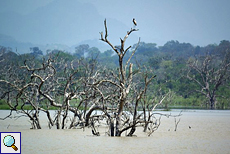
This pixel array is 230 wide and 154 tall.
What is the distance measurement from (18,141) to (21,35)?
17774cm

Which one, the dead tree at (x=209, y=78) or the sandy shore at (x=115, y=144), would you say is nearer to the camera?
the sandy shore at (x=115, y=144)

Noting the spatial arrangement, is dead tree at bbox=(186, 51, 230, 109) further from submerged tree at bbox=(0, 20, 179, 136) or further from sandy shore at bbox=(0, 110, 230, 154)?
sandy shore at bbox=(0, 110, 230, 154)

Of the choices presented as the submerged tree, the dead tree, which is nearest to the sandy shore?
the submerged tree

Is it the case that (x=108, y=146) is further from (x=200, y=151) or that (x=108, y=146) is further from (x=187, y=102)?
(x=187, y=102)

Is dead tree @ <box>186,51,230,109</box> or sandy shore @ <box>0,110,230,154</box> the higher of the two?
dead tree @ <box>186,51,230,109</box>

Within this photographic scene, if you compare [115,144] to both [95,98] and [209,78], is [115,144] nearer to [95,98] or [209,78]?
[95,98]

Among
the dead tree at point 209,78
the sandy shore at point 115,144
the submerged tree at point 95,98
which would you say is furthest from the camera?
the dead tree at point 209,78

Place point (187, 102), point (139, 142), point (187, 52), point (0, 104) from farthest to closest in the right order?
1. point (187, 52)
2. point (187, 102)
3. point (0, 104)
4. point (139, 142)

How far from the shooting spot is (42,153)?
24.8 feet

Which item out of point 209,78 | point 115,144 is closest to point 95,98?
point 115,144

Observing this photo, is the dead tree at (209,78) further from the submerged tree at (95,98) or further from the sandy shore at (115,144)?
the sandy shore at (115,144)

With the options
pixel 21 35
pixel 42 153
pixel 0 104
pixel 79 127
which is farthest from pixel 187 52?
pixel 21 35

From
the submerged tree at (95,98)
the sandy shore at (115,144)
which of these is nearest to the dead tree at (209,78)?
the submerged tree at (95,98)

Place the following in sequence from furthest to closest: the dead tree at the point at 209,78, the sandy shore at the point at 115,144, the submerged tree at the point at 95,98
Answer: the dead tree at the point at 209,78, the submerged tree at the point at 95,98, the sandy shore at the point at 115,144
